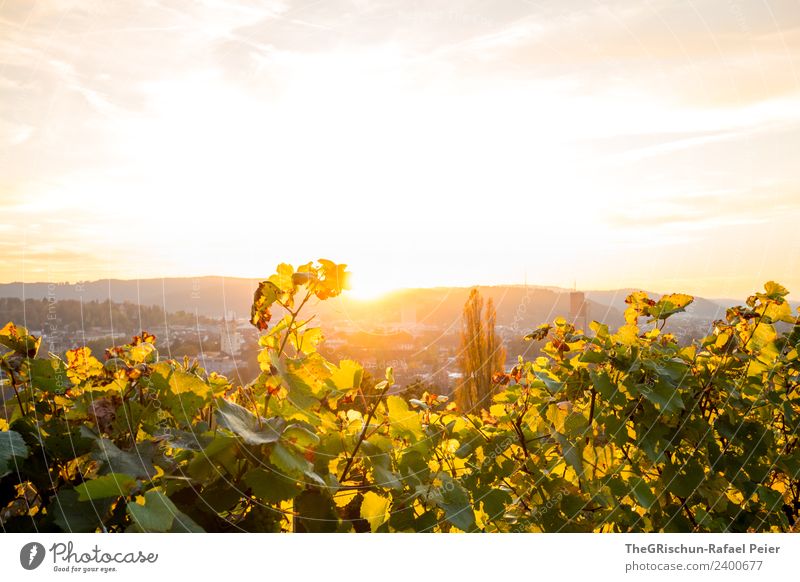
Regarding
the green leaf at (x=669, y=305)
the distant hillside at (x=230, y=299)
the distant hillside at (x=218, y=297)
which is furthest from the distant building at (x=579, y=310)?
the distant hillside at (x=218, y=297)

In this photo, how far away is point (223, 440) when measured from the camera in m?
1.20

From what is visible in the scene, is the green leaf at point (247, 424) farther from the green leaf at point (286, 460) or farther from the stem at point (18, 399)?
the stem at point (18, 399)

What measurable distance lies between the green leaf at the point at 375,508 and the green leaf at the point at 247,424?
0.27 meters

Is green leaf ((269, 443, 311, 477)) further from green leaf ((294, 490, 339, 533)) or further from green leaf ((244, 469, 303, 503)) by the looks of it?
green leaf ((294, 490, 339, 533))

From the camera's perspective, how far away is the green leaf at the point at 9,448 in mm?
1166

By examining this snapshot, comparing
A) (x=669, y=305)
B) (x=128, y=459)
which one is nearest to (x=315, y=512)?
(x=128, y=459)

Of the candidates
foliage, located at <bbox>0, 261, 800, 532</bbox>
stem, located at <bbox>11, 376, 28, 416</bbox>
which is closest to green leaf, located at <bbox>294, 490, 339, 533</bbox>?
foliage, located at <bbox>0, 261, 800, 532</bbox>

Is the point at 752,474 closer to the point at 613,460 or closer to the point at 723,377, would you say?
the point at 723,377

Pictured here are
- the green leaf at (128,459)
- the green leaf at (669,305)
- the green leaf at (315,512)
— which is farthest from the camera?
the green leaf at (669,305)

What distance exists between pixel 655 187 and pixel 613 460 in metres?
0.83

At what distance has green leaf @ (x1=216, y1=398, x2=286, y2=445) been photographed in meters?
1.13

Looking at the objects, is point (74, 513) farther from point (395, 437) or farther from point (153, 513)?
point (395, 437)

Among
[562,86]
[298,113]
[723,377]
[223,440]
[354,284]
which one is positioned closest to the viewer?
[223,440]

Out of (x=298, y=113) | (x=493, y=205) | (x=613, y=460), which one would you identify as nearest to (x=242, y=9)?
(x=298, y=113)
